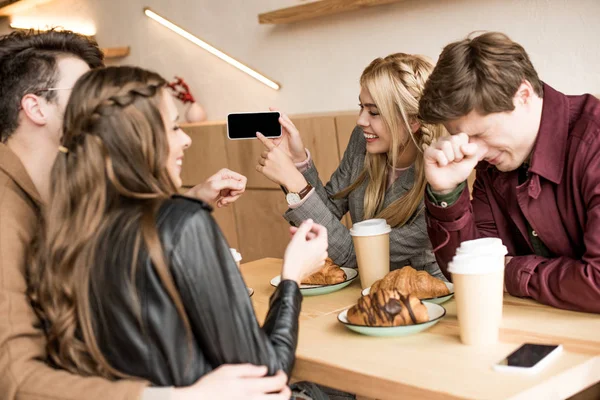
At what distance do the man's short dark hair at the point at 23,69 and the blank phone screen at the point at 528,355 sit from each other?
1.04 meters

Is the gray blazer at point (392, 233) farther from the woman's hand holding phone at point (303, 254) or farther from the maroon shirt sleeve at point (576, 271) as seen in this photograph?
the woman's hand holding phone at point (303, 254)

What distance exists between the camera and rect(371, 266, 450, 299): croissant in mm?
1612

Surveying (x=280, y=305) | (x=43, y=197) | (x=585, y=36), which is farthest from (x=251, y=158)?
(x=280, y=305)

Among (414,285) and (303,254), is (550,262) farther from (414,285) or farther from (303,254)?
(303,254)

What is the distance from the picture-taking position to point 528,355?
1.26 m

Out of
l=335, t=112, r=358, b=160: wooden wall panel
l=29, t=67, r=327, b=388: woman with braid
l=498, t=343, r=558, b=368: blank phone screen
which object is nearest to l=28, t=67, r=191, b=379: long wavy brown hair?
l=29, t=67, r=327, b=388: woman with braid

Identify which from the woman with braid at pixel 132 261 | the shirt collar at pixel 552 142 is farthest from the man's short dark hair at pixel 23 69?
the shirt collar at pixel 552 142

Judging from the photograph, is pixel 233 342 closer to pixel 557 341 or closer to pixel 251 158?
pixel 557 341

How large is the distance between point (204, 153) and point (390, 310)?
306 centimetres

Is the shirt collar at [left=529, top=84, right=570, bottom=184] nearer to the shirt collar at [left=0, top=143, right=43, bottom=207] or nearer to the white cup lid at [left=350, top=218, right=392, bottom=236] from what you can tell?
the white cup lid at [left=350, top=218, right=392, bottom=236]

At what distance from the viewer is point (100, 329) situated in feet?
3.89

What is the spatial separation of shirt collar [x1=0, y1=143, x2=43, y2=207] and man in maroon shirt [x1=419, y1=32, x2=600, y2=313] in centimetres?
81

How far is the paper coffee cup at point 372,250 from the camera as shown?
1771mm

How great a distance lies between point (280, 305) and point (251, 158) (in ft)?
9.01
